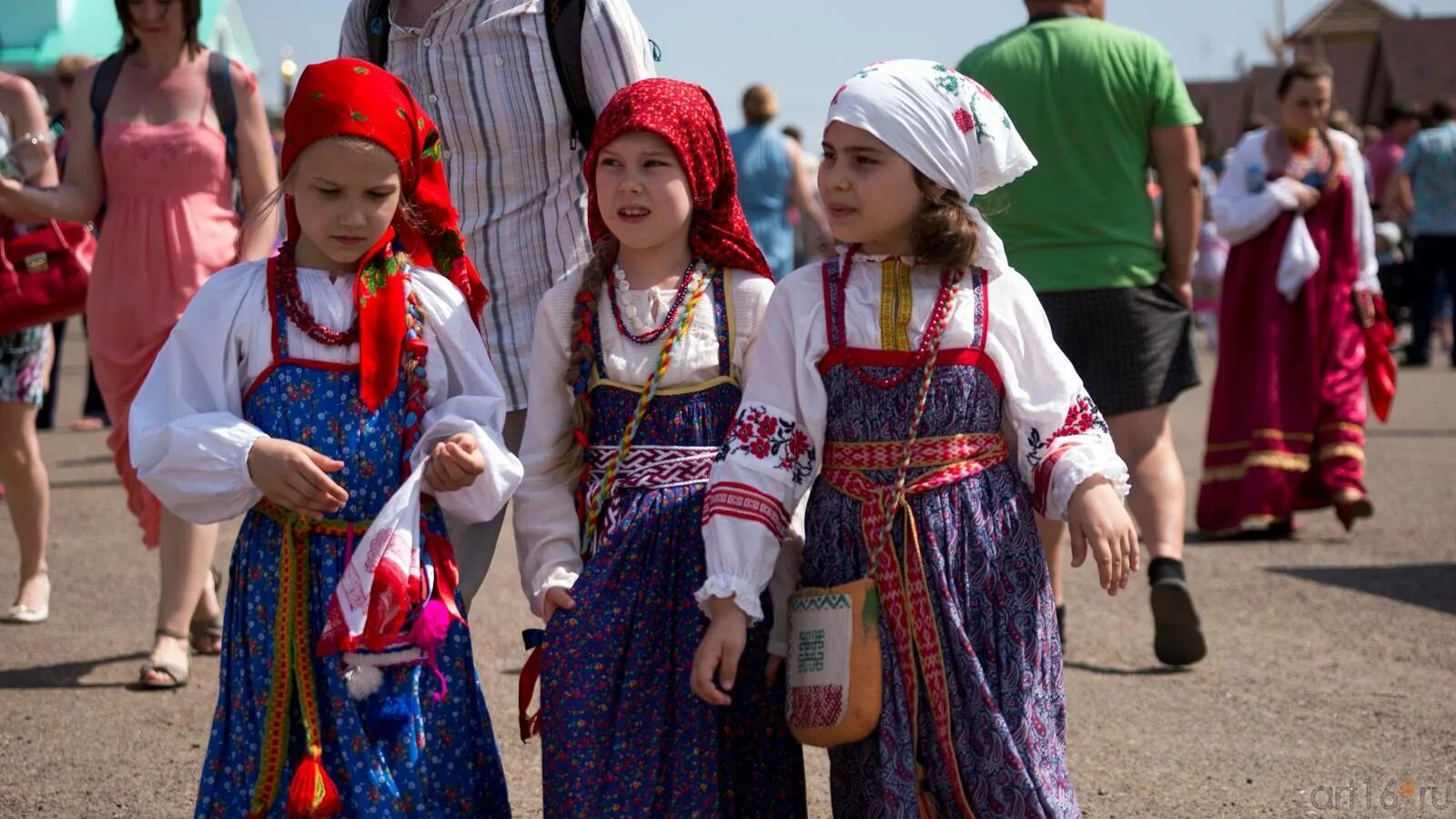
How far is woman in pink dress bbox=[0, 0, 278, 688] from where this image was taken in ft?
17.1

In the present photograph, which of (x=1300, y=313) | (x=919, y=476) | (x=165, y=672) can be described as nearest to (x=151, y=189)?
(x=165, y=672)

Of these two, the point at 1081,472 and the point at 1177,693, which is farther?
the point at 1177,693

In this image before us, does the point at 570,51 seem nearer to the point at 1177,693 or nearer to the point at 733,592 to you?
the point at 733,592

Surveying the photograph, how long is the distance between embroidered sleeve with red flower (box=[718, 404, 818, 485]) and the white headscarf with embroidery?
1.54 ft

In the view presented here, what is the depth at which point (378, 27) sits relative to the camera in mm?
3805

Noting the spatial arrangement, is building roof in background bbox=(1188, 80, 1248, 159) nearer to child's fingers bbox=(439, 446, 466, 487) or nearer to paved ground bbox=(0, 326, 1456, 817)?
paved ground bbox=(0, 326, 1456, 817)

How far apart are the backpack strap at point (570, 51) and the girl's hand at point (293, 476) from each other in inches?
40.7

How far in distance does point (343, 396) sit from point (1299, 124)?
550cm

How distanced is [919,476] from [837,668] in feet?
1.22

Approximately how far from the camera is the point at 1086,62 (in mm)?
5344

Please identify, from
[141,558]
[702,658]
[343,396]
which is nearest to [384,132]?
[343,396]

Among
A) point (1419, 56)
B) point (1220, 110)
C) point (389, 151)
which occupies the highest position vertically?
point (389, 151)

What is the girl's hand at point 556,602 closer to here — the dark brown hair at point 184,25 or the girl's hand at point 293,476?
the girl's hand at point 293,476

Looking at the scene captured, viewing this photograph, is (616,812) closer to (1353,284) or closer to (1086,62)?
(1086,62)
